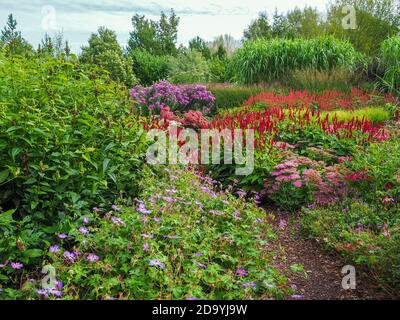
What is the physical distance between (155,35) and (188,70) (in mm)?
11091

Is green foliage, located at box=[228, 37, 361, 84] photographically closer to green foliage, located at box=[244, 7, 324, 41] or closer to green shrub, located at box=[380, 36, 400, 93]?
green shrub, located at box=[380, 36, 400, 93]

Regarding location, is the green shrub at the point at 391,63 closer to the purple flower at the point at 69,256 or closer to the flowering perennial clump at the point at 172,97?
the flowering perennial clump at the point at 172,97

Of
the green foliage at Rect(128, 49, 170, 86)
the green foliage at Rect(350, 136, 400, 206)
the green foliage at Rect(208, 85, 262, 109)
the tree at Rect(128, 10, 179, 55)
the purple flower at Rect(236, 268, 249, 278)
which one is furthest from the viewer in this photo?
the tree at Rect(128, 10, 179, 55)

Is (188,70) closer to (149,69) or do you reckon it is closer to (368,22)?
(149,69)

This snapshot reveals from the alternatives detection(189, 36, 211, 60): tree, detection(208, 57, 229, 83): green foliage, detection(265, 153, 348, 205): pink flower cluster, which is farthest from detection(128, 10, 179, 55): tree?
detection(265, 153, 348, 205): pink flower cluster


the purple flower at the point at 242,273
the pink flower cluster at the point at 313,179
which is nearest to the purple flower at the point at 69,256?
the purple flower at the point at 242,273

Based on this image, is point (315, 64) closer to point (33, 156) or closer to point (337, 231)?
point (337, 231)

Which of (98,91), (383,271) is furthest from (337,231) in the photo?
(98,91)

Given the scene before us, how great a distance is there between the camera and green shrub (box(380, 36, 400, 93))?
1211 cm

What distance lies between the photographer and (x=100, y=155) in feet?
13.3

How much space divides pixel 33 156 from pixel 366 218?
3.08 meters

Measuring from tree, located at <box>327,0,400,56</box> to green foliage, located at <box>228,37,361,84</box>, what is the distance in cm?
838
